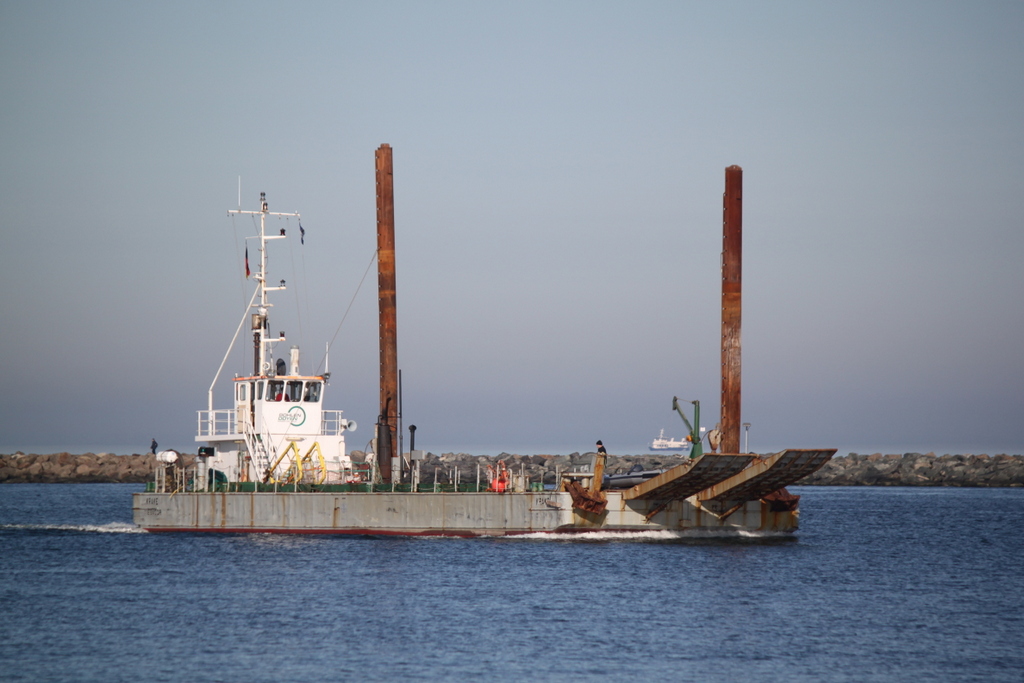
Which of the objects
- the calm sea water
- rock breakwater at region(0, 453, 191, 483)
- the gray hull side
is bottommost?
rock breakwater at region(0, 453, 191, 483)

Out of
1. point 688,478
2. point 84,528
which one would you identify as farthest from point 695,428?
point 84,528

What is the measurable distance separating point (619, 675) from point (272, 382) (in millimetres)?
23960

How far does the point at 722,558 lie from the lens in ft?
110

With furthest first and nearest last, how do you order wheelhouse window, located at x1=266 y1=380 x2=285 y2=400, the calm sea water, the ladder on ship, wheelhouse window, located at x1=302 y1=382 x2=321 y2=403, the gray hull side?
wheelhouse window, located at x1=302 y1=382 x2=321 y2=403 → wheelhouse window, located at x1=266 y1=380 x2=285 y2=400 → the ladder on ship → the gray hull side → the calm sea water

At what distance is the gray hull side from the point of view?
119 ft

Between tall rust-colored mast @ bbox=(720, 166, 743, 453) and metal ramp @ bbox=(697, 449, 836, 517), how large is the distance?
119 centimetres

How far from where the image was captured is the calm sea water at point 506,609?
830 inches

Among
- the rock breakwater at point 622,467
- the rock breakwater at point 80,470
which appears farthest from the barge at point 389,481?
the rock breakwater at point 80,470

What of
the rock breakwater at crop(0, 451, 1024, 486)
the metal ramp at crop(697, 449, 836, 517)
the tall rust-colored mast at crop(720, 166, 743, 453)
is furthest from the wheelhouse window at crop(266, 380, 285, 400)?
the rock breakwater at crop(0, 451, 1024, 486)

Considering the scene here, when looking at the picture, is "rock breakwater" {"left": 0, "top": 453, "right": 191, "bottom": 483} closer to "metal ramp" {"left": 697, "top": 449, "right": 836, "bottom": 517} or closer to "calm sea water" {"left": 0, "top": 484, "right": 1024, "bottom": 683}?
"calm sea water" {"left": 0, "top": 484, "right": 1024, "bottom": 683}

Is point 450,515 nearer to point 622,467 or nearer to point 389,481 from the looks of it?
point 389,481

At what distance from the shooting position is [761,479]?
110 ft

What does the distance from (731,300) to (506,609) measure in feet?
45.6

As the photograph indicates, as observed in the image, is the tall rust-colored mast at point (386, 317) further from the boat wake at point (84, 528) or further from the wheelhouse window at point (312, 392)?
the boat wake at point (84, 528)
